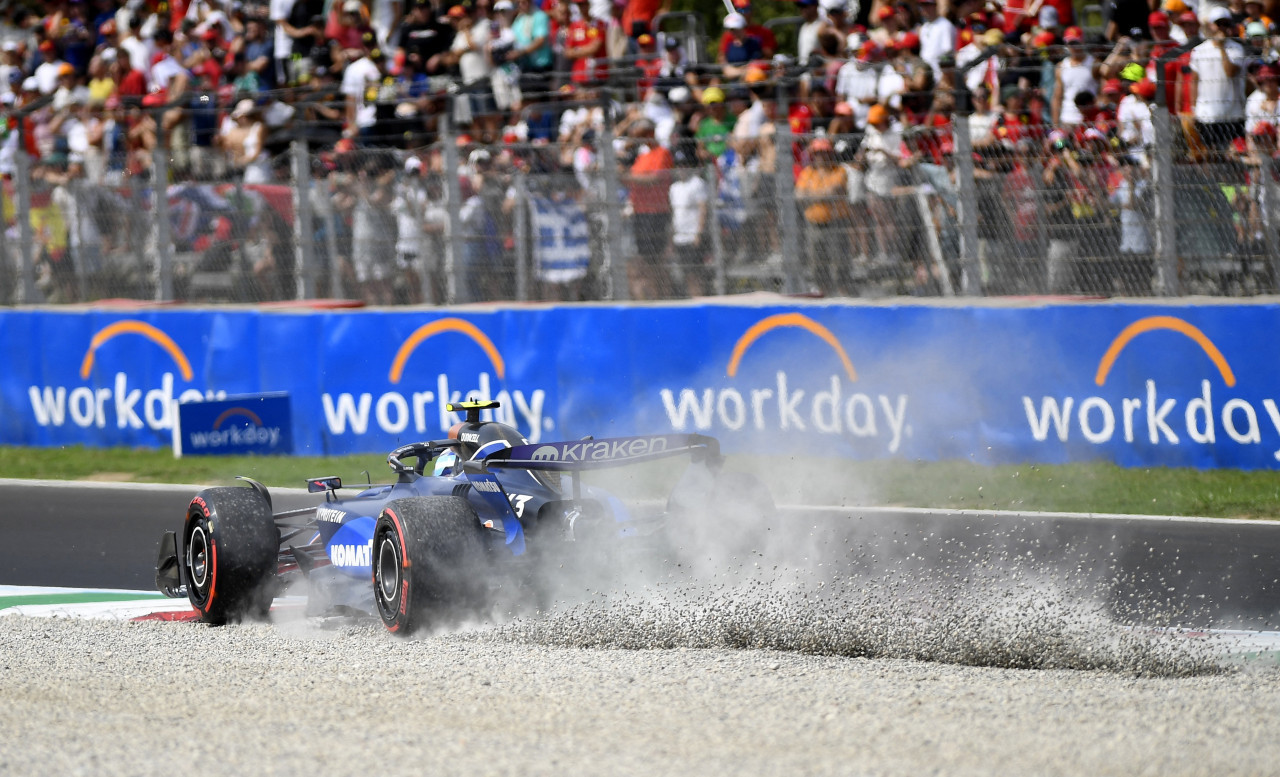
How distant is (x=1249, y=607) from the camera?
22.4 feet

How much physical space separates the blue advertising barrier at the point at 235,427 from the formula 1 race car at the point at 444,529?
5126 mm

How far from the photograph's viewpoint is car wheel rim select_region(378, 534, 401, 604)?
615cm

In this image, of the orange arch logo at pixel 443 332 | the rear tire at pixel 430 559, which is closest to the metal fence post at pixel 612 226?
the orange arch logo at pixel 443 332

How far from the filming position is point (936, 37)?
12.9 m

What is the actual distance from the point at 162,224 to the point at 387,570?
8.09m

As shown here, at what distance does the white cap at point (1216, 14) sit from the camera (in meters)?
10.9

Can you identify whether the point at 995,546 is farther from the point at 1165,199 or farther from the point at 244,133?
the point at 244,133

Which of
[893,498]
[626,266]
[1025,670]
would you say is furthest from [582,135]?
[1025,670]

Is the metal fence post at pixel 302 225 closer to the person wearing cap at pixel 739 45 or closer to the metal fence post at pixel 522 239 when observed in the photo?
the metal fence post at pixel 522 239

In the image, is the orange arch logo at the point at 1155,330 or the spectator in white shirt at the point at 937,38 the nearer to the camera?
the orange arch logo at the point at 1155,330

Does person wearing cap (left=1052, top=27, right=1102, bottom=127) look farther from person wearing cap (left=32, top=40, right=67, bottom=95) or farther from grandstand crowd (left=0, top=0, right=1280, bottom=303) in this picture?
person wearing cap (left=32, top=40, right=67, bottom=95)

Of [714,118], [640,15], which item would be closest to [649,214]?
[714,118]

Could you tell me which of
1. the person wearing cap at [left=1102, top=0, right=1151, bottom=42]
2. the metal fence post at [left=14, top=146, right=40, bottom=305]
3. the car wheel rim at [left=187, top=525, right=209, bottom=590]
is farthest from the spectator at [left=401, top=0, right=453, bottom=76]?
the car wheel rim at [left=187, top=525, right=209, bottom=590]

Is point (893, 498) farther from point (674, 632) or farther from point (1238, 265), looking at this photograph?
point (674, 632)
